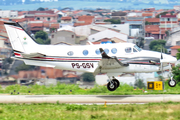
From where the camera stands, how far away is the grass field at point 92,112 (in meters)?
19.0

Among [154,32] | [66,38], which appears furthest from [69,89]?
[154,32]

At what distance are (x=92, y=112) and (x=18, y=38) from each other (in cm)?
1127

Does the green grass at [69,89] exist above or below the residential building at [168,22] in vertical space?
below

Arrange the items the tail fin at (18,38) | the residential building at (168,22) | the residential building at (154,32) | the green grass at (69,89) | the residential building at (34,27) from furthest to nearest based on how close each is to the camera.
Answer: the residential building at (168,22), the residential building at (34,27), the residential building at (154,32), the green grass at (69,89), the tail fin at (18,38)

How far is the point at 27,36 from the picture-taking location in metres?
28.7

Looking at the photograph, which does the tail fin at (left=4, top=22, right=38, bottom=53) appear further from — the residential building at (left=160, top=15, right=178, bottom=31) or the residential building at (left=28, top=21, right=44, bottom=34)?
the residential building at (left=160, top=15, right=178, bottom=31)

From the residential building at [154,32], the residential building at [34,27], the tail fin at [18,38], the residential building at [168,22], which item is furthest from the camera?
the residential building at [168,22]

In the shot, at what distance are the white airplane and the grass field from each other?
4866 mm

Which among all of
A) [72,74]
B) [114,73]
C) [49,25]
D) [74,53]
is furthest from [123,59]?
[49,25]

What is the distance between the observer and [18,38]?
2833cm

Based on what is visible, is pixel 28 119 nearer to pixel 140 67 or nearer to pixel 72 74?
pixel 140 67

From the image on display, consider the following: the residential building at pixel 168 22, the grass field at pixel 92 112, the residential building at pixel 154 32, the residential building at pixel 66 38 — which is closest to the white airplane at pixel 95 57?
the grass field at pixel 92 112

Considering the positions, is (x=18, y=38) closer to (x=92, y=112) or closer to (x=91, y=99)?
(x=91, y=99)

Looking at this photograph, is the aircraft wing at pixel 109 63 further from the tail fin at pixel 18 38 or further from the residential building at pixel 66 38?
the residential building at pixel 66 38
